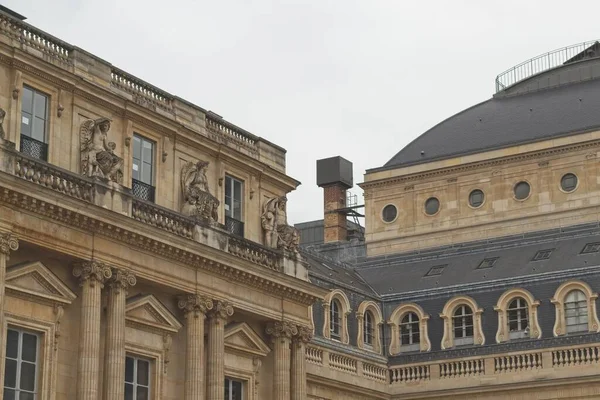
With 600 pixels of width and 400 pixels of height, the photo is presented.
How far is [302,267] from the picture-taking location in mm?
53906

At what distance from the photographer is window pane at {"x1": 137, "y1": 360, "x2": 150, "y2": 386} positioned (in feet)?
152

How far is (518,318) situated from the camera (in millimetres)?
66438

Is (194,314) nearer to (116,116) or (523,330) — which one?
(116,116)

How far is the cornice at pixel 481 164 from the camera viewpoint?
75688 millimetres

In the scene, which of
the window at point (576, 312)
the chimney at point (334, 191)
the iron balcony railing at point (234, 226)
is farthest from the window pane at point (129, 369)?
the chimney at point (334, 191)

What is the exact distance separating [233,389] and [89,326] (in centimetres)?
899

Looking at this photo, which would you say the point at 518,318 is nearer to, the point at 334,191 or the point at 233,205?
the point at 233,205

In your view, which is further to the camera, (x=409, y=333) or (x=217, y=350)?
(x=409, y=333)

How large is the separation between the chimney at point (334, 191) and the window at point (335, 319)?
58.8 ft

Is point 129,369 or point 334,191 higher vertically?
point 334,191

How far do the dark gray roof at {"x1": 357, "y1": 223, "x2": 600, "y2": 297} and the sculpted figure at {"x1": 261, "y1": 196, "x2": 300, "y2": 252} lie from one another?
652 inches

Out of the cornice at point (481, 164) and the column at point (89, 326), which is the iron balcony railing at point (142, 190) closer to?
the column at point (89, 326)

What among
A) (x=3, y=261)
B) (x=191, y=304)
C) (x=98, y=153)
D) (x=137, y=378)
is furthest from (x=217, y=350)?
(x=3, y=261)

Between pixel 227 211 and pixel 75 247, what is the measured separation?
32.1 ft
